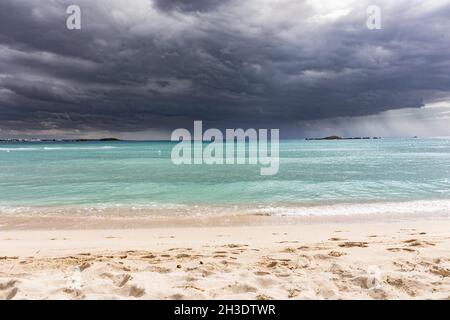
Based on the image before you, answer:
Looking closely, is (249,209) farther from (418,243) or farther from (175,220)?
(418,243)

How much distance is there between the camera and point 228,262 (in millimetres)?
6422

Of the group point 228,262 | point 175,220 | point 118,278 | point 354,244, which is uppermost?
point 118,278

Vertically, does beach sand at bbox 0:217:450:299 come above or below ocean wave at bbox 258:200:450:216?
above

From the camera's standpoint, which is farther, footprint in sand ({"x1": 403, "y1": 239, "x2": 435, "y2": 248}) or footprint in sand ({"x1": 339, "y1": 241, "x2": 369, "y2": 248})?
footprint in sand ({"x1": 339, "y1": 241, "x2": 369, "y2": 248})

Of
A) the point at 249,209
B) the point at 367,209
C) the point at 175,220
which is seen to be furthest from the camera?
the point at 249,209

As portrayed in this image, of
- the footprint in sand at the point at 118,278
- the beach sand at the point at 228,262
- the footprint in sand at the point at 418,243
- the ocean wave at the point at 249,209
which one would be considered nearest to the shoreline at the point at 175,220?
the ocean wave at the point at 249,209

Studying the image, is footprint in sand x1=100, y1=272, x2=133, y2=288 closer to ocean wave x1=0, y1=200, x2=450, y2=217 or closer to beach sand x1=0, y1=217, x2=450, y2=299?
beach sand x1=0, y1=217, x2=450, y2=299

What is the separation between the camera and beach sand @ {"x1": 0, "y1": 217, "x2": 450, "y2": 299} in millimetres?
4824

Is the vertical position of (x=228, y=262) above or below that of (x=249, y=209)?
above

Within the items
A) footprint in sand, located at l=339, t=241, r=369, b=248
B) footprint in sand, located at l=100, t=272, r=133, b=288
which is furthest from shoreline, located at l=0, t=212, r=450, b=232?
footprint in sand, located at l=100, t=272, r=133, b=288

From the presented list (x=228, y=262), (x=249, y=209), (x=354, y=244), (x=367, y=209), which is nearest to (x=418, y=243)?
(x=354, y=244)

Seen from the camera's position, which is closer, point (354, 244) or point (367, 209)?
point (354, 244)
